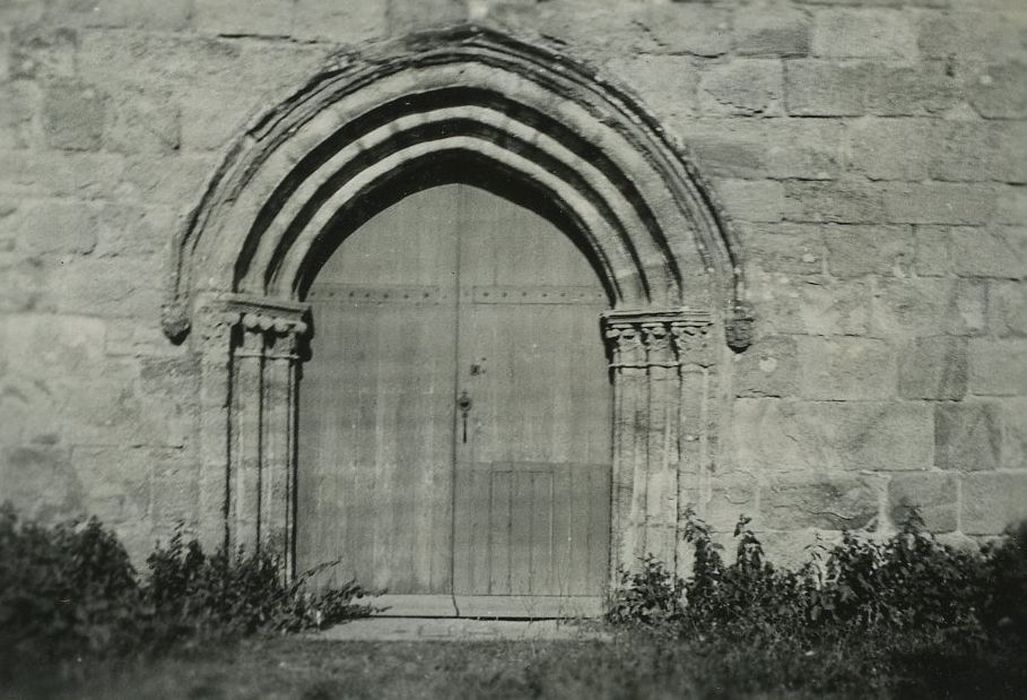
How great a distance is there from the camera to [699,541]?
4918mm

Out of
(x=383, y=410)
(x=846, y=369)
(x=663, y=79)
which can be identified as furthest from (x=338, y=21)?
(x=846, y=369)

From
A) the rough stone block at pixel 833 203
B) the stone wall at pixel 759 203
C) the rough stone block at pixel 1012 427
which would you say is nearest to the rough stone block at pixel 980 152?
the stone wall at pixel 759 203

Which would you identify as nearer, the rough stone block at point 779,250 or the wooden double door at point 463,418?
the rough stone block at point 779,250

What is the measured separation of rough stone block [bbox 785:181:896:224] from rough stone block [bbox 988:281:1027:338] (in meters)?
0.69

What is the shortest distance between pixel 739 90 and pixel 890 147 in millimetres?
832

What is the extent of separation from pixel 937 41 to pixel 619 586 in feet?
10.7

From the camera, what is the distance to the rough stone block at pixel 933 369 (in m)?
5.04

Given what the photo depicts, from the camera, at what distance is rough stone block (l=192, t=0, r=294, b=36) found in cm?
494

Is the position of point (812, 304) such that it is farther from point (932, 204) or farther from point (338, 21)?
point (338, 21)

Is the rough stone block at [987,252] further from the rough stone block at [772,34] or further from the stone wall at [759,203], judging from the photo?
the rough stone block at [772,34]

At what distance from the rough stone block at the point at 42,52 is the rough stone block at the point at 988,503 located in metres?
4.99

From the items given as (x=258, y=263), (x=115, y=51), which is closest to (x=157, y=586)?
(x=258, y=263)

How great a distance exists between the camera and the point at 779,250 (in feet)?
16.5

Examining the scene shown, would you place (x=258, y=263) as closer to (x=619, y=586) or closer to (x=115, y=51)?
(x=115, y=51)
